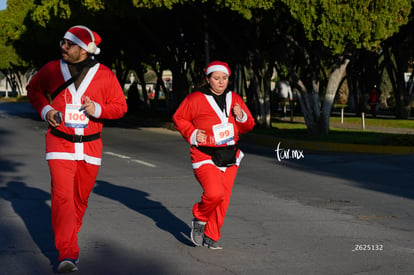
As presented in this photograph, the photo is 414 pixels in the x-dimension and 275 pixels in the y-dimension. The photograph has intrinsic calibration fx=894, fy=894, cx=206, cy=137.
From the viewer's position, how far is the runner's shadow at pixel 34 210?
7.80 m

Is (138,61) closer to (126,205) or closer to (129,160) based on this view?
(129,160)

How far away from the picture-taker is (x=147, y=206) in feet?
34.7

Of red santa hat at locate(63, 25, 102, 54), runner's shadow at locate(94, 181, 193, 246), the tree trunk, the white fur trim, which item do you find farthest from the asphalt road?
the tree trunk

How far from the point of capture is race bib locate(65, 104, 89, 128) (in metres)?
6.69

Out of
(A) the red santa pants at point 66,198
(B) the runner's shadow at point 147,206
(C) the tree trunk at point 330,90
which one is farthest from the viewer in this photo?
(C) the tree trunk at point 330,90

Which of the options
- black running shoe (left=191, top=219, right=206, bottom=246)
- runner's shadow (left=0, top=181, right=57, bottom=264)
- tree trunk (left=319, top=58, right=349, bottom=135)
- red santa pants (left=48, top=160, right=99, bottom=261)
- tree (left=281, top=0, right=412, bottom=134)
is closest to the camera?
red santa pants (left=48, top=160, right=99, bottom=261)

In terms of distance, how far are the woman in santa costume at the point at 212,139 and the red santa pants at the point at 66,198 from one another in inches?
39.2

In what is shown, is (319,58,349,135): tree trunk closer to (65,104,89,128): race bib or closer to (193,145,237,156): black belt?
(193,145,237,156): black belt

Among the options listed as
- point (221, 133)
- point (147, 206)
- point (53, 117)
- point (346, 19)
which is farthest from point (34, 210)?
point (346, 19)

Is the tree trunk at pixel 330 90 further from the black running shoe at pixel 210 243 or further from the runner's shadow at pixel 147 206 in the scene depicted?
the black running shoe at pixel 210 243

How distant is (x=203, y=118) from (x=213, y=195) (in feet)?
2.23

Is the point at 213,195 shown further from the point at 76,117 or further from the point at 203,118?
the point at 76,117

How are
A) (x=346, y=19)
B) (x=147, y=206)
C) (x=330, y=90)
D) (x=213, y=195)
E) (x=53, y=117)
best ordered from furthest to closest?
1. (x=330, y=90)
2. (x=346, y=19)
3. (x=147, y=206)
4. (x=213, y=195)
5. (x=53, y=117)

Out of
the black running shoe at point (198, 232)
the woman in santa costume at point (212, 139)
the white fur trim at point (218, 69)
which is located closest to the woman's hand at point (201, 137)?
the woman in santa costume at point (212, 139)
